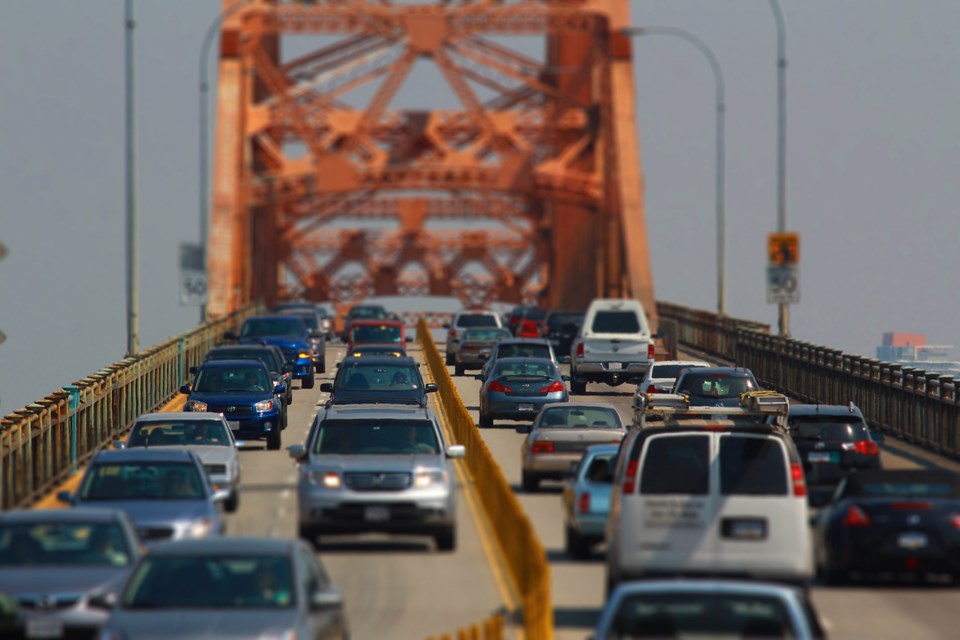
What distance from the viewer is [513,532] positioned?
21.6 meters

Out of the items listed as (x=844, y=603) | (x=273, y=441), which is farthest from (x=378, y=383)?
(x=844, y=603)

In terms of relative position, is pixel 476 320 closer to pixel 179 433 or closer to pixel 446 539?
pixel 179 433

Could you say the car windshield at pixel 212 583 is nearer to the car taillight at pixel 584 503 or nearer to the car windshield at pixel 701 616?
the car windshield at pixel 701 616

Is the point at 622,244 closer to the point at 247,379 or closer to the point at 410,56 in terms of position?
the point at 410,56

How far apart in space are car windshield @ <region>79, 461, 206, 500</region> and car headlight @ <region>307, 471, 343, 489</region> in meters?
1.38

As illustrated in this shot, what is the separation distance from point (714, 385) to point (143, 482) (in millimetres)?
16944

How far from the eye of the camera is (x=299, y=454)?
81.9 feet

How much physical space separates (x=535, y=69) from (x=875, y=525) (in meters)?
69.0

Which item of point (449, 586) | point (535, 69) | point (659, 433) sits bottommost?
point (449, 586)

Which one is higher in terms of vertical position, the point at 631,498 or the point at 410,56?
the point at 410,56

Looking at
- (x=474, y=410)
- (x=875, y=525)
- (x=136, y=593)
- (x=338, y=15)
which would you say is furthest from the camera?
(x=338, y=15)

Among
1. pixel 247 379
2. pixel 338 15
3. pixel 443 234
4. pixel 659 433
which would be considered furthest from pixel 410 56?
pixel 659 433

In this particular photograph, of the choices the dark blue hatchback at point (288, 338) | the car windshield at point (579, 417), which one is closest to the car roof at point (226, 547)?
the car windshield at point (579, 417)

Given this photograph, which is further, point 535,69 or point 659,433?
point 535,69
